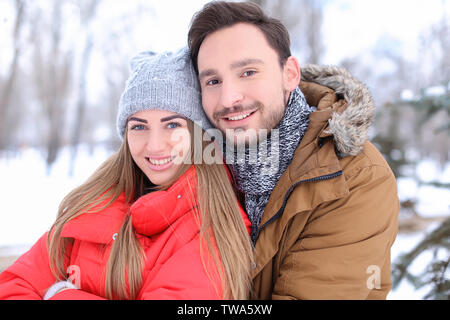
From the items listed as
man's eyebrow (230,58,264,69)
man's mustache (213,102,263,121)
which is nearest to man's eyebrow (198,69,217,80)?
man's eyebrow (230,58,264,69)

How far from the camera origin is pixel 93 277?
1546 mm

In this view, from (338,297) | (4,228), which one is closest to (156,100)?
(338,297)

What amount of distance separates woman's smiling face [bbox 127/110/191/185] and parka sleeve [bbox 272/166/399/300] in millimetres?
776

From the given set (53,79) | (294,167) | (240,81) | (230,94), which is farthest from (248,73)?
(53,79)

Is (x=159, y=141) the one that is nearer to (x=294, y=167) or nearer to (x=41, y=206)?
(x=294, y=167)

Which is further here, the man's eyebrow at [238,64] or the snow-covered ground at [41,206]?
the snow-covered ground at [41,206]

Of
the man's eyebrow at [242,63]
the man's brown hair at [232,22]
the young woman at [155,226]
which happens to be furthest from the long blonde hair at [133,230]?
the man's brown hair at [232,22]

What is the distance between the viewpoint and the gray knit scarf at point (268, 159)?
167cm

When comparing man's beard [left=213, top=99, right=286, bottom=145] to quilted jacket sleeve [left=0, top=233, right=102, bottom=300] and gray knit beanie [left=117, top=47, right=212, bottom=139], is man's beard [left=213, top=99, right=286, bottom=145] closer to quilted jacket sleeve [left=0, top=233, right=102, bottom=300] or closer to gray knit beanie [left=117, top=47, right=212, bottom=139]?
gray knit beanie [left=117, top=47, right=212, bottom=139]

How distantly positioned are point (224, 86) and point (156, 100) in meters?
0.37

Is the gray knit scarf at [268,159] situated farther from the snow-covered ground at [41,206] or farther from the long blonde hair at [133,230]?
the snow-covered ground at [41,206]

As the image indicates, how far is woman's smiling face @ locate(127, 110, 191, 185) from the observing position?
1.63 meters

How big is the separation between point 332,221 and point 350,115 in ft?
1.80

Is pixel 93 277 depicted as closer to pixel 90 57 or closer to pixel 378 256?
pixel 378 256
